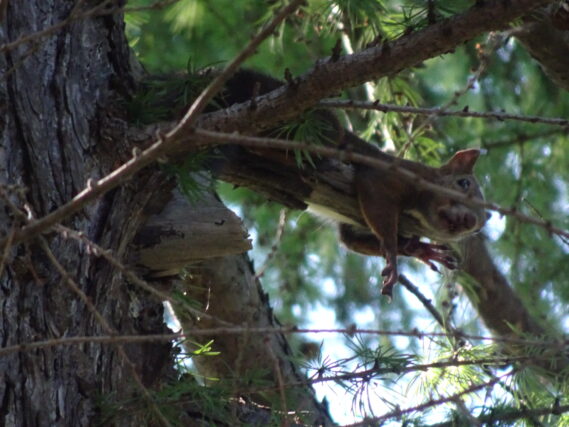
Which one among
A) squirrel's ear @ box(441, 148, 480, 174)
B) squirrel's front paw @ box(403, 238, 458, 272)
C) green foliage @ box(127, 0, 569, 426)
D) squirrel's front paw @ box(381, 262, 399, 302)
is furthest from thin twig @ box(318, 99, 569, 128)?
squirrel's ear @ box(441, 148, 480, 174)

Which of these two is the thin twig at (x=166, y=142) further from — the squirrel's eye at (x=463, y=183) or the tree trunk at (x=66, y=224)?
the squirrel's eye at (x=463, y=183)

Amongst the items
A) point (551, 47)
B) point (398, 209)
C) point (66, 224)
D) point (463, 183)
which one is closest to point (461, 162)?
point (463, 183)

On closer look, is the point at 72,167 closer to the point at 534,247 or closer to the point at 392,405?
the point at 392,405

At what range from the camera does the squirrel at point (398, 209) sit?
322cm

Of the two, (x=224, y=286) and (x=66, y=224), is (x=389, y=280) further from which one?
(x=66, y=224)

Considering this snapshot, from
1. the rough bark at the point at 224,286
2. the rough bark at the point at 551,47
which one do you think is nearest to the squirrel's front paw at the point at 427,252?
the rough bark at the point at 224,286

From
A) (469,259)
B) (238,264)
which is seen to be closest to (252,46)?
(238,264)

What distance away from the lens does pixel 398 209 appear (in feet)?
11.2

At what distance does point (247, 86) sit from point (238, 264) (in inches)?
28.5

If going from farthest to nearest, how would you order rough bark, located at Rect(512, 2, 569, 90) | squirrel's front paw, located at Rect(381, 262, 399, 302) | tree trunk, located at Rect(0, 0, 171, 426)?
1. rough bark, located at Rect(512, 2, 569, 90)
2. squirrel's front paw, located at Rect(381, 262, 399, 302)
3. tree trunk, located at Rect(0, 0, 171, 426)

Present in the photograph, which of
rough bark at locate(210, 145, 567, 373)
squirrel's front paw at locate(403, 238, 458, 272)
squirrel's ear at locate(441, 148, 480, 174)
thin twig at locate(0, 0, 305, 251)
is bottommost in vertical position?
thin twig at locate(0, 0, 305, 251)

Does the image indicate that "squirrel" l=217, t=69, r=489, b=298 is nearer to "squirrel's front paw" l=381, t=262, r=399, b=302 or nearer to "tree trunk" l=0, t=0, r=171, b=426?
"squirrel's front paw" l=381, t=262, r=399, b=302

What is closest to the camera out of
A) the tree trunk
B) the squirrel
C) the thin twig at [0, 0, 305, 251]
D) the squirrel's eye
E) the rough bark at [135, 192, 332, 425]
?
the thin twig at [0, 0, 305, 251]

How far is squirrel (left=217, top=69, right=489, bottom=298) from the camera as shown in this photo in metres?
3.22
